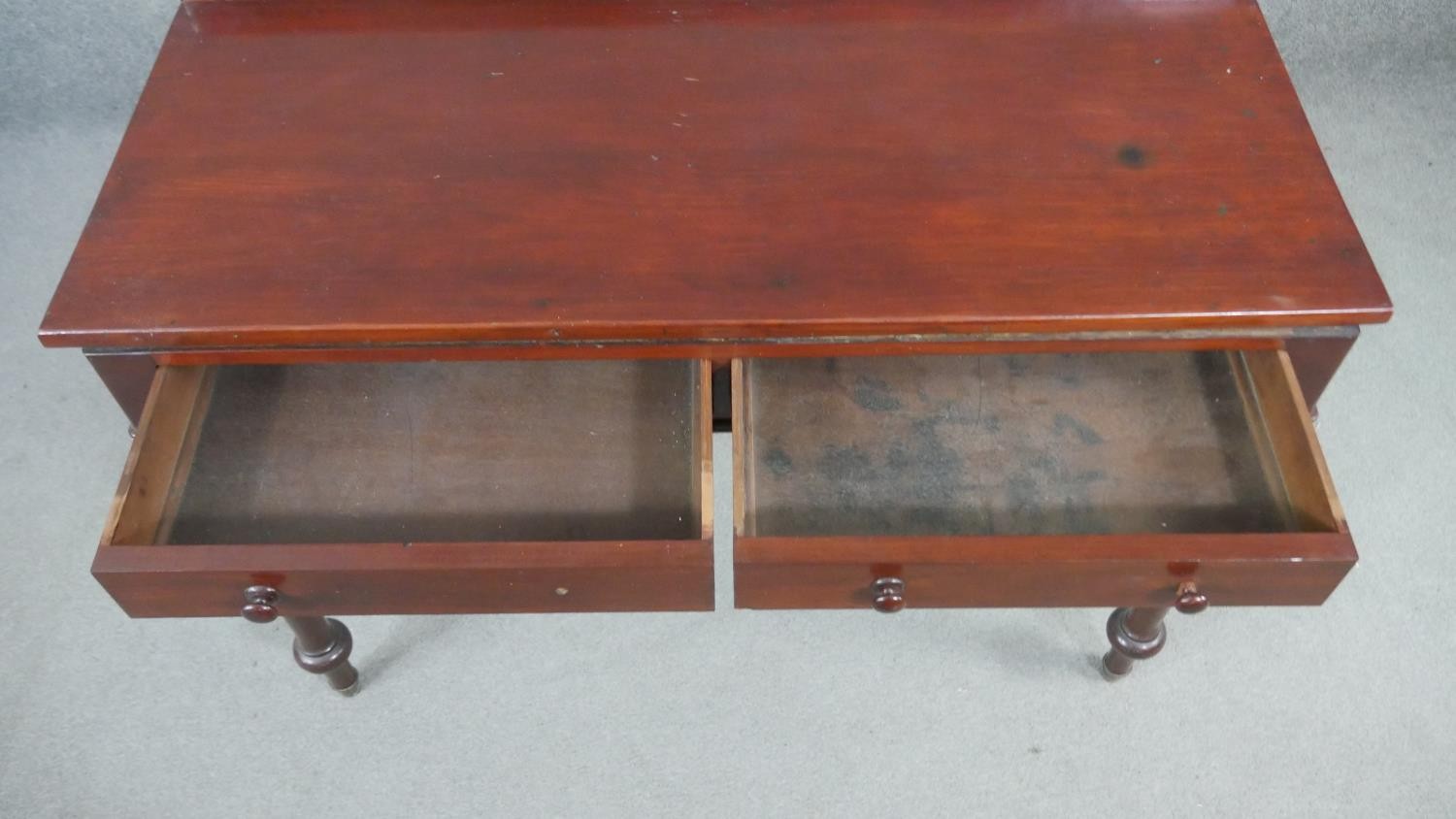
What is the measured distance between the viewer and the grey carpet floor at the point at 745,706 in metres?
1.01

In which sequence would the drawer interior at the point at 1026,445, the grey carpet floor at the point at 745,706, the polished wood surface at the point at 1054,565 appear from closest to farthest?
1. the polished wood surface at the point at 1054,565
2. the drawer interior at the point at 1026,445
3. the grey carpet floor at the point at 745,706

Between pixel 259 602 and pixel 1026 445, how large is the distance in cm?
59

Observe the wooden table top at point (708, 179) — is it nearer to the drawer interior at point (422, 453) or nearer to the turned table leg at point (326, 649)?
the drawer interior at point (422, 453)

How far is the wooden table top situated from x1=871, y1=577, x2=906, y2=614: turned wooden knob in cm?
18

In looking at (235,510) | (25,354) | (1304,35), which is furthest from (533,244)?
(1304,35)

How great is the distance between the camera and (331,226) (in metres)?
0.87

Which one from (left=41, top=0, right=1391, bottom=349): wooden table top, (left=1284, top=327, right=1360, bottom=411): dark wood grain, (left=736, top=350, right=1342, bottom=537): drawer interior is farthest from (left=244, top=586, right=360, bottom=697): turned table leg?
(left=1284, top=327, right=1360, bottom=411): dark wood grain

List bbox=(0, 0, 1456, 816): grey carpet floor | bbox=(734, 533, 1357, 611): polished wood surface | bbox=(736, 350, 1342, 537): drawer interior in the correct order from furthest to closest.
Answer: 1. bbox=(0, 0, 1456, 816): grey carpet floor
2. bbox=(736, 350, 1342, 537): drawer interior
3. bbox=(734, 533, 1357, 611): polished wood surface

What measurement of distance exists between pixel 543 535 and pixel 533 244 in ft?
0.73

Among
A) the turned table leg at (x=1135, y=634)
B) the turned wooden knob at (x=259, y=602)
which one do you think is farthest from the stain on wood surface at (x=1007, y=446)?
the turned wooden knob at (x=259, y=602)

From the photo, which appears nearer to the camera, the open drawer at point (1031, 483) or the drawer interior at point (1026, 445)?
the open drawer at point (1031, 483)

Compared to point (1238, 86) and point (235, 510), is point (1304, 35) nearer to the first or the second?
point (1238, 86)

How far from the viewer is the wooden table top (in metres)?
0.82

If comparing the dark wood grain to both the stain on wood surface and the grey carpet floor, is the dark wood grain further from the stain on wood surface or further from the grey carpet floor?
the grey carpet floor
